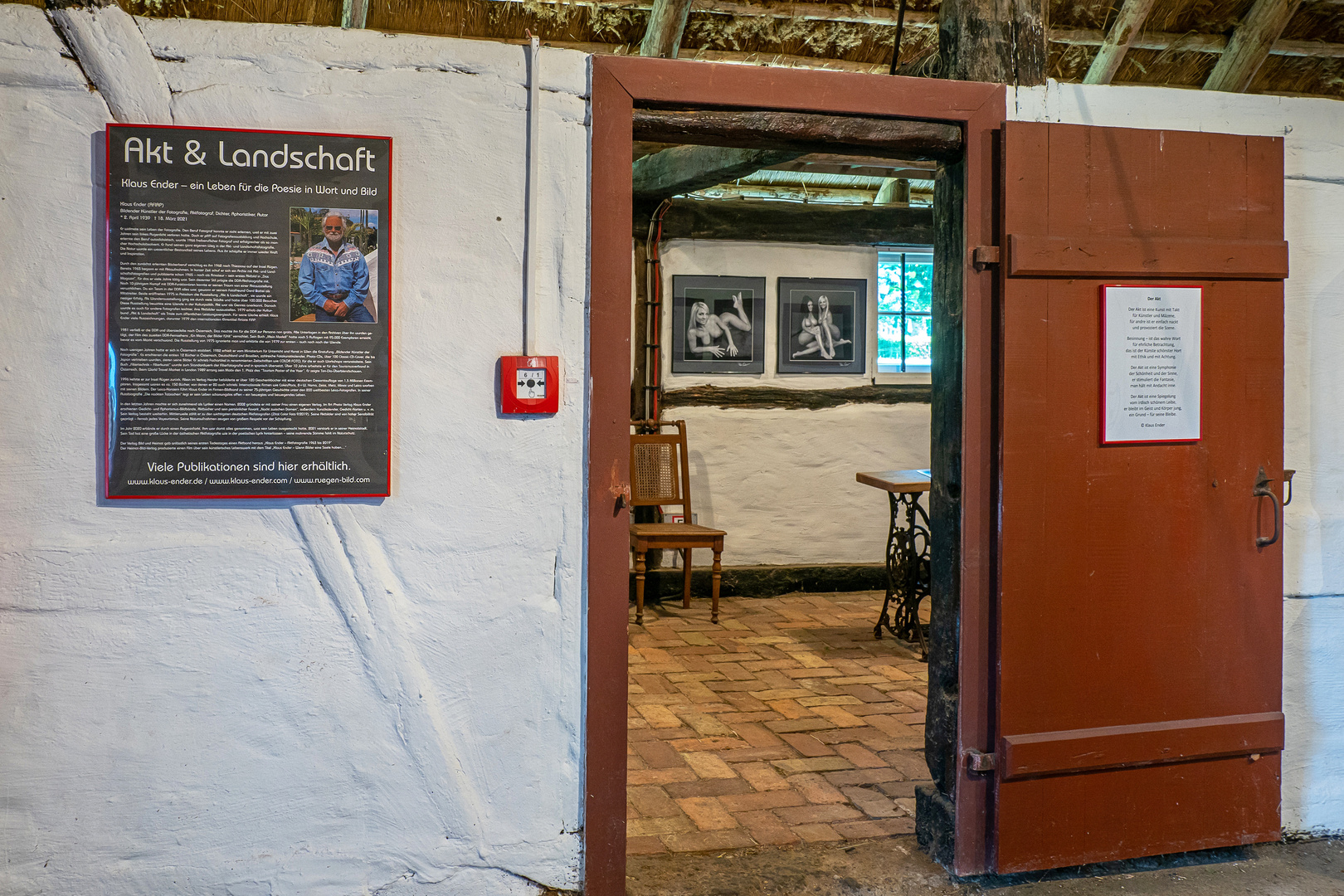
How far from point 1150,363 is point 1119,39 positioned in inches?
95.9

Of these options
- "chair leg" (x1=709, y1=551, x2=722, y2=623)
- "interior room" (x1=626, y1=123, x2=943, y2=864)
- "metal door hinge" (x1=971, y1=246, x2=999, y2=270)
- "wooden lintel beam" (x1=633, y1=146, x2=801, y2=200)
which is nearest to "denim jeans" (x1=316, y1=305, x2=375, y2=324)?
"metal door hinge" (x1=971, y1=246, x2=999, y2=270)

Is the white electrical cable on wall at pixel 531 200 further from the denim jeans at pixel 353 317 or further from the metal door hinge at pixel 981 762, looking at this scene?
the metal door hinge at pixel 981 762

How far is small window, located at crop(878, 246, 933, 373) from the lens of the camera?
7.38 meters

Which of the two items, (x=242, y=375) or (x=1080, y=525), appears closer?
(x=242, y=375)

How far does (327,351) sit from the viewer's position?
2.55 m

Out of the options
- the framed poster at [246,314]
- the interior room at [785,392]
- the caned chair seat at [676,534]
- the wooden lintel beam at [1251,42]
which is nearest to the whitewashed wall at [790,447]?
the interior room at [785,392]

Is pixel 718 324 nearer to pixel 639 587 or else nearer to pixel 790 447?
pixel 790 447

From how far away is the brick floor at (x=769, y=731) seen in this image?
3314 mm

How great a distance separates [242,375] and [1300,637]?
2990mm

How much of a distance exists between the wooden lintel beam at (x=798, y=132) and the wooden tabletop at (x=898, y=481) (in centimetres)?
273

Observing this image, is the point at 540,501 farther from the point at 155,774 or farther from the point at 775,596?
the point at 775,596

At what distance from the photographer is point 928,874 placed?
9.64 feet

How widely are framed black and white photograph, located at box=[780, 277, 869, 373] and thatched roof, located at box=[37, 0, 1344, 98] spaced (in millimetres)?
2080

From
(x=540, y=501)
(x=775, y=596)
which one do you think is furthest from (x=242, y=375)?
(x=775, y=596)
